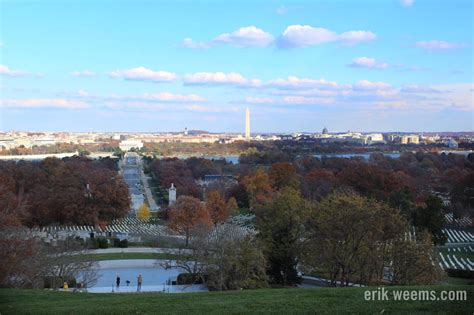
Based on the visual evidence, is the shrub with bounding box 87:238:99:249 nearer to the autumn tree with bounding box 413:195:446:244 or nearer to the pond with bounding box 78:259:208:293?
the pond with bounding box 78:259:208:293

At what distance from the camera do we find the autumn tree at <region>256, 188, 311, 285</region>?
17.7 metres

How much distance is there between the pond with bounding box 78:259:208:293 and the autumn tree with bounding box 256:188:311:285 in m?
2.67

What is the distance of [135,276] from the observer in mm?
19703

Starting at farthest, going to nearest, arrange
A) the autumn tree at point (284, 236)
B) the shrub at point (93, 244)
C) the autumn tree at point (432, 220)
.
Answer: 1. the autumn tree at point (432, 220)
2. the shrub at point (93, 244)
3. the autumn tree at point (284, 236)

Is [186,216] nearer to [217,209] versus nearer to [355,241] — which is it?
[217,209]

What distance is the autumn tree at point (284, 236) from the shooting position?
17.7 metres

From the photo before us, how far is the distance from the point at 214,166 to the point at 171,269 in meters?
51.0

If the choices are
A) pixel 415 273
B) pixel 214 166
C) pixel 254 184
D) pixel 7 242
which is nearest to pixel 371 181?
pixel 254 184

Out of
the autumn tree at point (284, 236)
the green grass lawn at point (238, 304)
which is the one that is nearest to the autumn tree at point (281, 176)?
the autumn tree at point (284, 236)

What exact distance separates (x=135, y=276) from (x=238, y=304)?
1203cm

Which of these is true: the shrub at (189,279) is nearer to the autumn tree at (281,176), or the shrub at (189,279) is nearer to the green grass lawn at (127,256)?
the green grass lawn at (127,256)

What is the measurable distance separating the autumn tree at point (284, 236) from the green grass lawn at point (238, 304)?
7.56 m

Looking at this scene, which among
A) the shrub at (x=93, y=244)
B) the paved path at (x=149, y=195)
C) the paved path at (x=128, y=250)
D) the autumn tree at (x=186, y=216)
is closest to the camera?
the paved path at (x=128, y=250)

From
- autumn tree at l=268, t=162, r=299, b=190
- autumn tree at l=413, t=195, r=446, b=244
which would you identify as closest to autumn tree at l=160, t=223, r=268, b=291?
autumn tree at l=413, t=195, r=446, b=244
